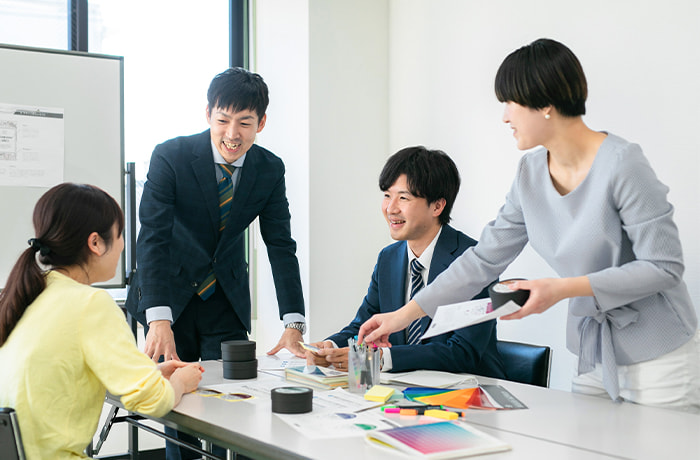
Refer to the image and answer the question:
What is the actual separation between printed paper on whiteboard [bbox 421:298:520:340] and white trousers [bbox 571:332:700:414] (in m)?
0.39

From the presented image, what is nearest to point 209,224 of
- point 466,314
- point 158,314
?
point 158,314

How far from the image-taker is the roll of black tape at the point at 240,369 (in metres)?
1.93

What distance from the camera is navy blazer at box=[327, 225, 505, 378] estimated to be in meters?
2.00

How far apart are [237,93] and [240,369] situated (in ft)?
3.14

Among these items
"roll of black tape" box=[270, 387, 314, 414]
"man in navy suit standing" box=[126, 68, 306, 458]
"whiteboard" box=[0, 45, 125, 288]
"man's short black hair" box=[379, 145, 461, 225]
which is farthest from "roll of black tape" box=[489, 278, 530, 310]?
"whiteboard" box=[0, 45, 125, 288]

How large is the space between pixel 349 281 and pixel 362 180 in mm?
578

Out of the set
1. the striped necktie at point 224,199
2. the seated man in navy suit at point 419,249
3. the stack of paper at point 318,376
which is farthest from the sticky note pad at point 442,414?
the striped necktie at point 224,199

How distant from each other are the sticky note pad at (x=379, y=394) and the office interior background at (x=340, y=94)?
1.46 metres

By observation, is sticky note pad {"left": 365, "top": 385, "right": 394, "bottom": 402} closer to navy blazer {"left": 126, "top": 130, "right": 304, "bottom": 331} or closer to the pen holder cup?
the pen holder cup

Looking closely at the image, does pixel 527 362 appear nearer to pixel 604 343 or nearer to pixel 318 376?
pixel 604 343

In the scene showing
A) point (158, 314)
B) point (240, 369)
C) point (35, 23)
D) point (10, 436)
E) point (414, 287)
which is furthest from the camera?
point (35, 23)

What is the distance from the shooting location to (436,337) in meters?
2.17

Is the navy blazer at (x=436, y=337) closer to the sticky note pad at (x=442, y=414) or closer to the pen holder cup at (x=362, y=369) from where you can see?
the pen holder cup at (x=362, y=369)

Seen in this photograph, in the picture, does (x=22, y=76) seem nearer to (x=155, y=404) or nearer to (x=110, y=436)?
(x=110, y=436)
